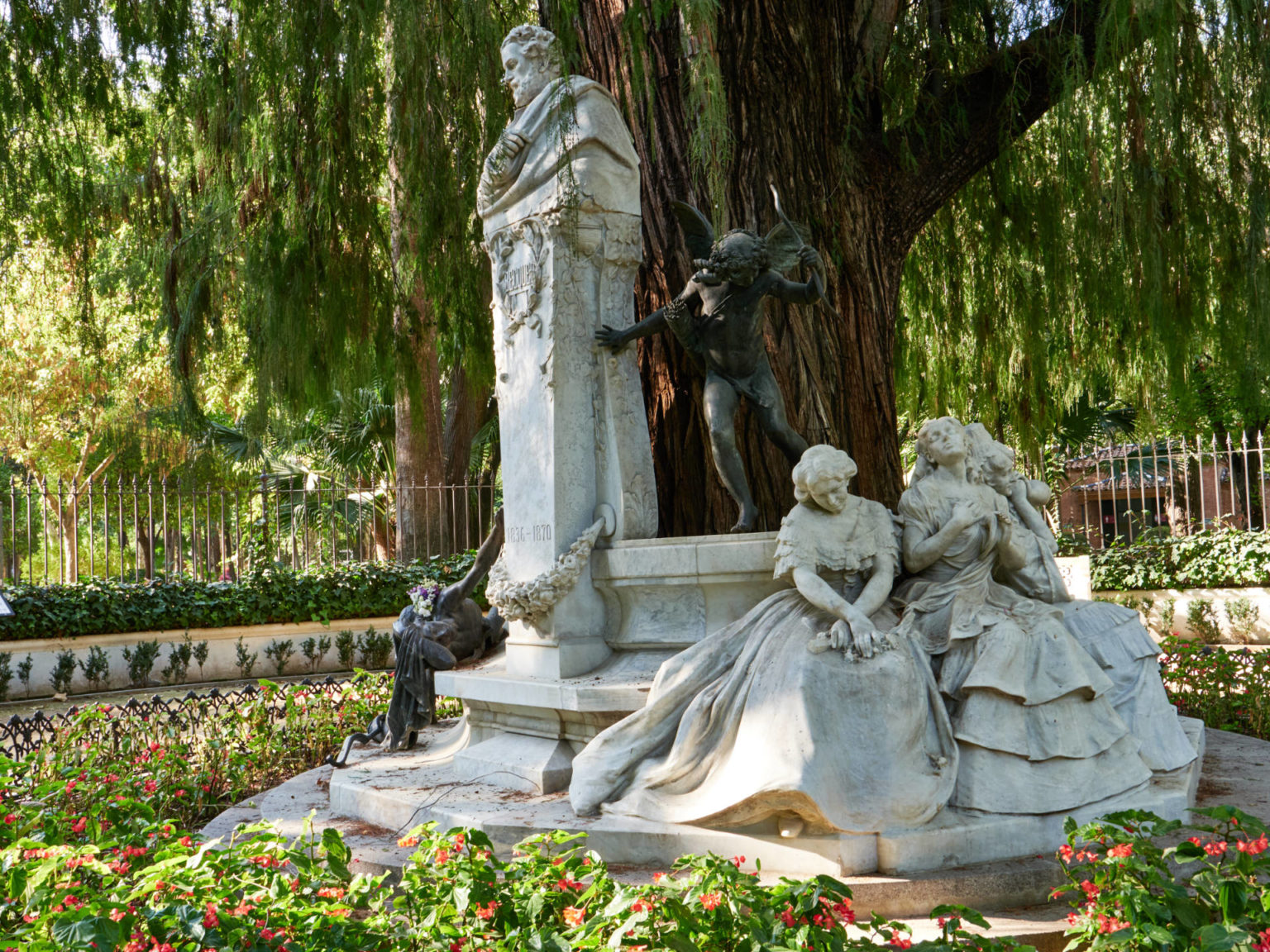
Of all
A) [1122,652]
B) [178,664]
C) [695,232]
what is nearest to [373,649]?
[178,664]

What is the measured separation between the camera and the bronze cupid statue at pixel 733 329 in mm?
5547

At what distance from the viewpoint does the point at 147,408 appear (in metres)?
21.6

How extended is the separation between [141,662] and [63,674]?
31.5 inches

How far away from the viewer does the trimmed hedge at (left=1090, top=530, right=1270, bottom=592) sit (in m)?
14.6

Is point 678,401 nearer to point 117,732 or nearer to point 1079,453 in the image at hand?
point 117,732

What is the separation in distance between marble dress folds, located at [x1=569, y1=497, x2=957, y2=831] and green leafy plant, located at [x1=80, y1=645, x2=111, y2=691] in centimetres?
1016

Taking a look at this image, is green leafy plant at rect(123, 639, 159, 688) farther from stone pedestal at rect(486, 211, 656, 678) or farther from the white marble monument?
stone pedestal at rect(486, 211, 656, 678)

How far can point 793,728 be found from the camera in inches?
165

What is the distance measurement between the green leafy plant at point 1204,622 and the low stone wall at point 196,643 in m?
9.84

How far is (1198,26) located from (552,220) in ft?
13.2

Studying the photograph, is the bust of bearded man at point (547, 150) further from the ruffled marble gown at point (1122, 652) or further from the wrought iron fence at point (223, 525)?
the wrought iron fence at point (223, 525)

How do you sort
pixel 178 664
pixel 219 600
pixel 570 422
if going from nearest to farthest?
pixel 570 422 → pixel 178 664 → pixel 219 600

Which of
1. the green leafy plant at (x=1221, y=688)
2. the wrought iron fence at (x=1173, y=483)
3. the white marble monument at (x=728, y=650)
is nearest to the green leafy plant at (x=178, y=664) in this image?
the white marble monument at (x=728, y=650)

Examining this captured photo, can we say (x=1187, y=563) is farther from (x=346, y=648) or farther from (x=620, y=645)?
(x=620, y=645)
